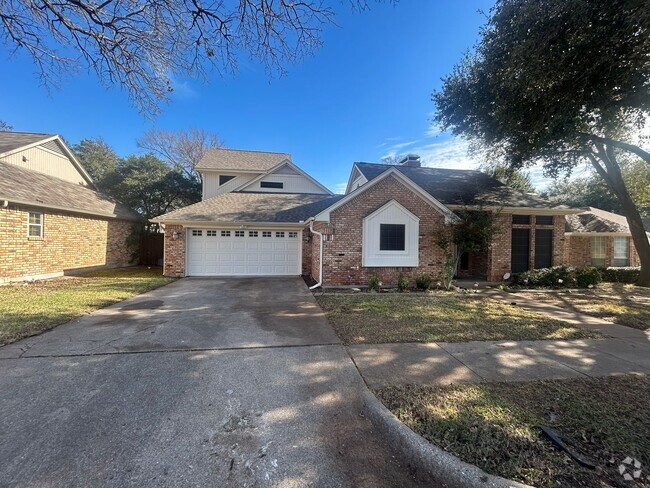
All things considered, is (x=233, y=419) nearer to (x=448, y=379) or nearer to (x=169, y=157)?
(x=448, y=379)

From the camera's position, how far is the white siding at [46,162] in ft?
44.4

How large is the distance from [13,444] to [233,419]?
72.0 inches

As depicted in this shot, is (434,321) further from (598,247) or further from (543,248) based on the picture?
(598,247)

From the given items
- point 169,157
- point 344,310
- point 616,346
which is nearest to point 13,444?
point 344,310

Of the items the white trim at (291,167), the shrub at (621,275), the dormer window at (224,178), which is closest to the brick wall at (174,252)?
the white trim at (291,167)

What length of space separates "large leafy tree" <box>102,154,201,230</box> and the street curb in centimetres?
2183

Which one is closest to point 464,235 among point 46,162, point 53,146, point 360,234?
point 360,234

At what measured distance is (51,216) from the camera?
12.0 meters

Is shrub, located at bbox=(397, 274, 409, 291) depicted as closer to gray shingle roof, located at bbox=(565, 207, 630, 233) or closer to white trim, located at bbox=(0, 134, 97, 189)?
gray shingle roof, located at bbox=(565, 207, 630, 233)

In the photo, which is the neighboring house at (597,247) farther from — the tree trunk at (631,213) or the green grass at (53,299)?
the green grass at (53,299)

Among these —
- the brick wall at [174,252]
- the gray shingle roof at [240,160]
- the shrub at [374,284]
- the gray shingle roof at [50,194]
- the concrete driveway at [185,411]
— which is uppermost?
the gray shingle roof at [240,160]

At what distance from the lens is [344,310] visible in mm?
7176

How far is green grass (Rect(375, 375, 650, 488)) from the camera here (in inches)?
87.1

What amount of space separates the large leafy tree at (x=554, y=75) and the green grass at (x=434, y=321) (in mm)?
5721
